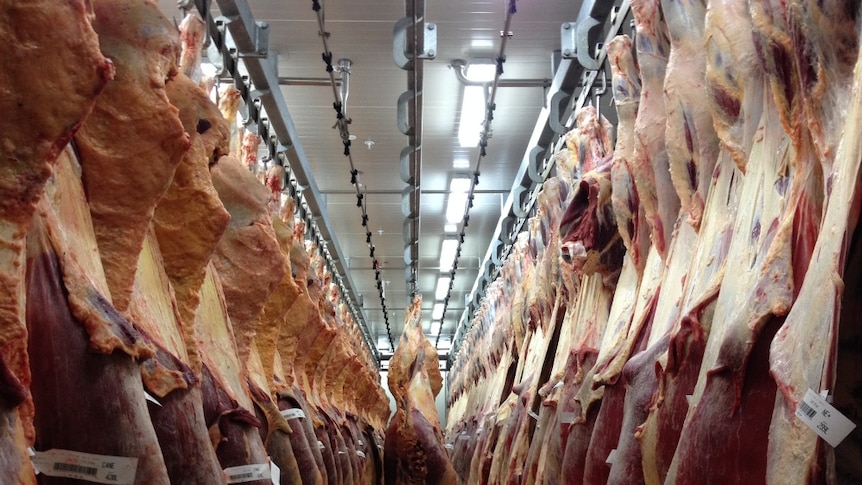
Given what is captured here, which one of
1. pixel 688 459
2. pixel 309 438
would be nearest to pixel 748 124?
pixel 688 459

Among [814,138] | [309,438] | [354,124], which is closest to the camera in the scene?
[814,138]

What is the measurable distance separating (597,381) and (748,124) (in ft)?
3.78

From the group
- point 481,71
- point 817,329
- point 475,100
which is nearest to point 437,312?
point 475,100

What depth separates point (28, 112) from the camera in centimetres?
157

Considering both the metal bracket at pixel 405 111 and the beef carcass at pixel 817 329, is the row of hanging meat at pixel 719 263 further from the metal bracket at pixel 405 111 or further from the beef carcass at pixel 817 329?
the metal bracket at pixel 405 111

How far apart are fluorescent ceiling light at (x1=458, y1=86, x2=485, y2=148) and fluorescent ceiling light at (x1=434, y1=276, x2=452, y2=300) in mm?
8838

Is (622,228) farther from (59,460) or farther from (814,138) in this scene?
(59,460)

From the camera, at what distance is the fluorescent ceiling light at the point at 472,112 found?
808 centimetres

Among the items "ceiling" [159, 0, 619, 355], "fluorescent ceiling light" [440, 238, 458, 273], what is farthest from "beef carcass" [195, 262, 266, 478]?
Answer: "fluorescent ceiling light" [440, 238, 458, 273]

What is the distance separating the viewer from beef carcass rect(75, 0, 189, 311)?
6.95 ft

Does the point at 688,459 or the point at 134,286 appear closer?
the point at 688,459

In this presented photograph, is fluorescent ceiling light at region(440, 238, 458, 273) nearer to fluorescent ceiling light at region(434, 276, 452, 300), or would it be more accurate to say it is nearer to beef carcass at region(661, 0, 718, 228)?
fluorescent ceiling light at region(434, 276, 452, 300)

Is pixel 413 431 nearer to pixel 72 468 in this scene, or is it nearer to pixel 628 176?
pixel 628 176

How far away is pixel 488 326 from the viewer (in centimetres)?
1008
